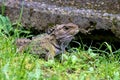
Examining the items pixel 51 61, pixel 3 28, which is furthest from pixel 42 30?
pixel 51 61

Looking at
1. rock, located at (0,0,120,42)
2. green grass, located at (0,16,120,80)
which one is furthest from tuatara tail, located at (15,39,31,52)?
rock, located at (0,0,120,42)

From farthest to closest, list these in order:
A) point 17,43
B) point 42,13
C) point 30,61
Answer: point 42,13, point 17,43, point 30,61

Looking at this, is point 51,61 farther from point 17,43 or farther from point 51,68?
point 17,43

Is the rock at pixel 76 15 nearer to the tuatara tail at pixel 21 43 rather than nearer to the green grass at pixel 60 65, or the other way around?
the green grass at pixel 60 65

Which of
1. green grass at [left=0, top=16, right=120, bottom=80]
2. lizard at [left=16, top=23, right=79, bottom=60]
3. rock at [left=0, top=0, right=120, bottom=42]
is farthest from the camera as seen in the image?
rock at [left=0, top=0, right=120, bottom=42]

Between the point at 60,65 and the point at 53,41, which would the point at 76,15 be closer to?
the point at 53,41

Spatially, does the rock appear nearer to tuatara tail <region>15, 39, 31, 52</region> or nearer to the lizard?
the lizard

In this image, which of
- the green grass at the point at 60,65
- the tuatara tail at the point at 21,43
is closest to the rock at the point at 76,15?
the green grass at the point at 60,65

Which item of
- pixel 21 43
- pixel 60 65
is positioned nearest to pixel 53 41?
pixel 21 43
